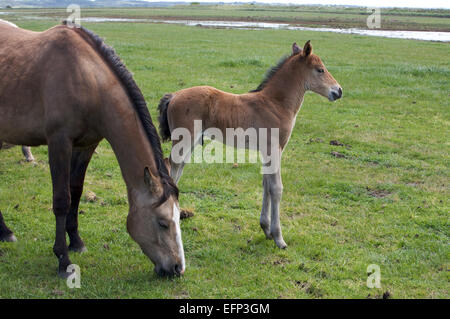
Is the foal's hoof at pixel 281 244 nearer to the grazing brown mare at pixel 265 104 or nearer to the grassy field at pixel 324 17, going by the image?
the grazing brown mare at pixel 265 104

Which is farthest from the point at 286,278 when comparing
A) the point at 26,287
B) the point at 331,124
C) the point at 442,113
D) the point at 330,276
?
the point at 442,113

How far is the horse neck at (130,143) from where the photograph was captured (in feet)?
14.0

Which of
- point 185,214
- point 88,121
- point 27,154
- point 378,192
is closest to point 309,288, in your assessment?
point 185,214

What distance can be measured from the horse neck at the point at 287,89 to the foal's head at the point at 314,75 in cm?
9

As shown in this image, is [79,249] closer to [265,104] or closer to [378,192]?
[265,104]

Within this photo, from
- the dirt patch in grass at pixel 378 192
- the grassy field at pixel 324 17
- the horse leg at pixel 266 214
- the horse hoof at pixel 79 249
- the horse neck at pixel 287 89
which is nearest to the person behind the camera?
the horse hoof at pixel 79 249

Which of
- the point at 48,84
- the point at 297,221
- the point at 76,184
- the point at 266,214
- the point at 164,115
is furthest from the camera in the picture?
the point at 297,221

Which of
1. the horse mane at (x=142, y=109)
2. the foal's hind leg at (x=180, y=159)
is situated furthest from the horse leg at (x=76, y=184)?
the foal's hind leg at (x=180, y=159)

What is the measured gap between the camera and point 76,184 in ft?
16.7

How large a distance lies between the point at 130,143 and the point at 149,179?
0.48 m

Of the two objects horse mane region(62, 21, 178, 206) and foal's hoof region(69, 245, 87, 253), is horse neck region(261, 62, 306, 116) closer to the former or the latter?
horse mane region(62, 21, 178, 206)

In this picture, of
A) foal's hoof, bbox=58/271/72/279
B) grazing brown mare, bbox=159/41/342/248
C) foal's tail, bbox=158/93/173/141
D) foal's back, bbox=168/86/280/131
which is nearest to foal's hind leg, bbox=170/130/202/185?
grazing brown mare, bbox=159/41/342/248

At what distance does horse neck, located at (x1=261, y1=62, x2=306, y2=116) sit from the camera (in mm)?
5695

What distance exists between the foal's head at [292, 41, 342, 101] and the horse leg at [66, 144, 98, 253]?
9.24 feet
